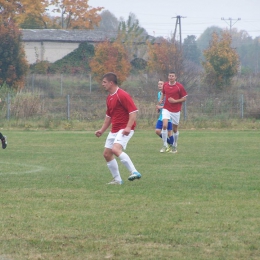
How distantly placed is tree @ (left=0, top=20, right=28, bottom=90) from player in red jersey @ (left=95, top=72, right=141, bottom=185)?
35451 mm

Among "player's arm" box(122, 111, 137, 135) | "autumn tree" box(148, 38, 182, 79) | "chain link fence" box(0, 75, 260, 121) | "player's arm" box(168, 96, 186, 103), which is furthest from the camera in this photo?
"autumn tree" box(148, 38, 182, 79)

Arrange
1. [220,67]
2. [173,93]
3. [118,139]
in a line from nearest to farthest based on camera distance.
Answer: [118,139]
[173,93]
[220,67]

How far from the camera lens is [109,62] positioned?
49219mm

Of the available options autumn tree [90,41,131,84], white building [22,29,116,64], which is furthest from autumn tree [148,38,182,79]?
white building [22,29,116,64]

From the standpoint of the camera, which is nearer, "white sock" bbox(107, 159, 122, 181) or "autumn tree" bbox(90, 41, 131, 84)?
"white sock" bbox(107, 159, 122, 181)

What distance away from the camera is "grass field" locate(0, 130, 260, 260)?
5637mm

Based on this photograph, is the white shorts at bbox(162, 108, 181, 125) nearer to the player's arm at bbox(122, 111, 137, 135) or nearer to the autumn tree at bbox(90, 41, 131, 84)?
the player's arm at bbox(122, 111, 137, 135)

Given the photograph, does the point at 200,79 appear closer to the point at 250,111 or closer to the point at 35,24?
the point at 250,111

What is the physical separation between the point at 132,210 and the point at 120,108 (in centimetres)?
280

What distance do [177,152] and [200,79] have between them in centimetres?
3143

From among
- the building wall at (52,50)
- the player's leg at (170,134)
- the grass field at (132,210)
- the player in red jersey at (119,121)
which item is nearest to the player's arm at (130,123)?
the player in red jersey at (119,121)

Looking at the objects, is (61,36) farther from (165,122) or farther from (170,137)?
(165,122)

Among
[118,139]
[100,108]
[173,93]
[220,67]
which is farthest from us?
[220,67]

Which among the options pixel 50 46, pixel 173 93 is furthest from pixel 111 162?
pixel 50 46
